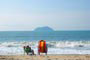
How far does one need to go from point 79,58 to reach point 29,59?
3.53 metres

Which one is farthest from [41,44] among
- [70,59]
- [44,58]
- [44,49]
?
[70,59]

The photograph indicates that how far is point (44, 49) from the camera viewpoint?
18281 millimetres

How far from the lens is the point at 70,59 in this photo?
1592cm

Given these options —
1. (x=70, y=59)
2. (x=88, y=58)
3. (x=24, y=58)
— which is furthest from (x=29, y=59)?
(x=88, y=58)

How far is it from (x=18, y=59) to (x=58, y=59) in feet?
8.98

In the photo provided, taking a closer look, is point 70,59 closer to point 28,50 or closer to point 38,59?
point 38,59

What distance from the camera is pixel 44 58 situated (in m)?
16.4

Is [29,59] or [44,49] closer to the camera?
[29,59]

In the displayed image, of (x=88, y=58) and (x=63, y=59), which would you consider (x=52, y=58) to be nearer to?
(x=63, y=59)

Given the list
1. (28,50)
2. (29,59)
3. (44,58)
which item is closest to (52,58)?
(44,58)

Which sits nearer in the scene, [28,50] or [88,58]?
[88,58]

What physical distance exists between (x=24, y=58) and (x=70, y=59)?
10.5 feet

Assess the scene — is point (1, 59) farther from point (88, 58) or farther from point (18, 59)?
point (88, 58)

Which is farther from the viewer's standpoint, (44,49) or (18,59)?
(44,49)
